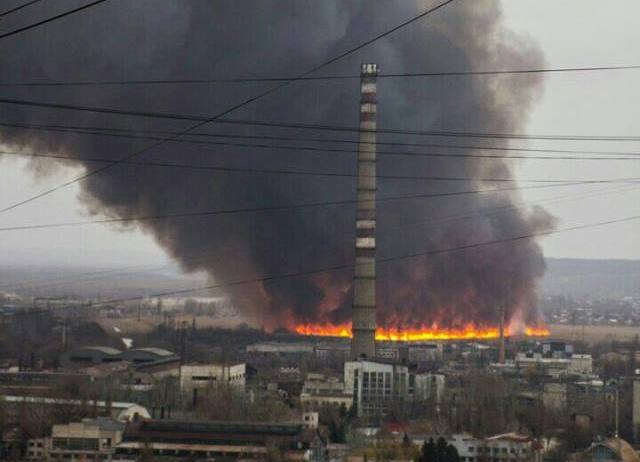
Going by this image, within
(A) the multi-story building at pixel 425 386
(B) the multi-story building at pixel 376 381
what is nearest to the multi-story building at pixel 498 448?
(A) the multi-story building at pixel 425 386

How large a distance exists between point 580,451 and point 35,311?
65.9ft

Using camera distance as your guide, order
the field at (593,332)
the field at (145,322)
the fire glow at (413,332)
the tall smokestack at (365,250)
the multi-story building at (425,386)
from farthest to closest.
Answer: the field at (593,332)
the field at (145,322)
the fire glow at (413,332)
the tall smokestack at (365,250)
the multi-story building at (425,386)

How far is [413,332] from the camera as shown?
3716 centimetres

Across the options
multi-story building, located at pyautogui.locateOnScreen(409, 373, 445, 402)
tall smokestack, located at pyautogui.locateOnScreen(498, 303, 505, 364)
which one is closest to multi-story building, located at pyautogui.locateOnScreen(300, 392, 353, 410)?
multi-story building, located at pyautogui.locateOnScreen(409, 373, 445, 402)

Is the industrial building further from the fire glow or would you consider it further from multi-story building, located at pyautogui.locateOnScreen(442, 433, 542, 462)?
the fire glow

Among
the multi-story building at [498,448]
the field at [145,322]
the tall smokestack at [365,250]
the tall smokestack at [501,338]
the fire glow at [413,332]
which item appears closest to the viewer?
the multi-story building at [498,448]

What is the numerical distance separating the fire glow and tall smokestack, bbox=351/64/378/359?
4.11 m

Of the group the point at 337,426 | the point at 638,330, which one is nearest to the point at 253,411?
the point at 337,426

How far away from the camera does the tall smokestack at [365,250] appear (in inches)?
1241

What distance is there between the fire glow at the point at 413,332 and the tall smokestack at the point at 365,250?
13.5ft

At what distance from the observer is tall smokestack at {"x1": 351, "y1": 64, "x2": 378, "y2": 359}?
3153 centimetres

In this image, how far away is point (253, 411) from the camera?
24938 millimetres

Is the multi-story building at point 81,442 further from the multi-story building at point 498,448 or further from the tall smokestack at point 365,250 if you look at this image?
the tall smokestack at point 365,250

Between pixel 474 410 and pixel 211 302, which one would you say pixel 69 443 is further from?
pixel 211 302
